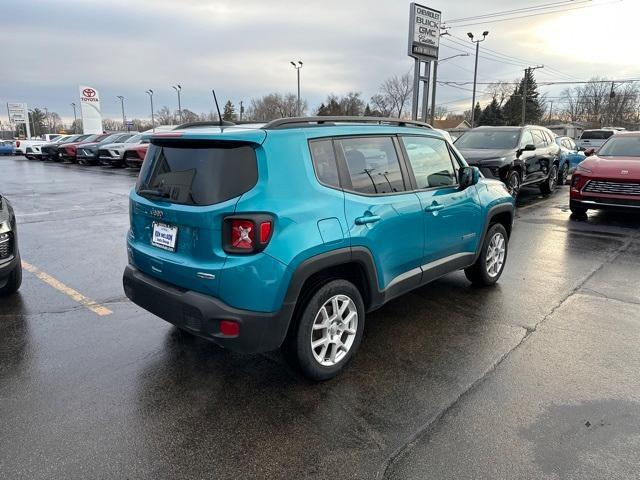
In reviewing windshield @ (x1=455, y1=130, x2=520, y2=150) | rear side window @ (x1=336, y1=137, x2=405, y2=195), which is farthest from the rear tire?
windshield @ (x1=455, y1=130, x2=520, y2=150)

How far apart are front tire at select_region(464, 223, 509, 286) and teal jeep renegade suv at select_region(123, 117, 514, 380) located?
131cm

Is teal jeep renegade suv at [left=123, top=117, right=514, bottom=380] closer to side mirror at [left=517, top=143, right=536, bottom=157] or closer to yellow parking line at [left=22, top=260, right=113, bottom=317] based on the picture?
yellow parking line at [left=22, top=260, right=113, bottom=317]

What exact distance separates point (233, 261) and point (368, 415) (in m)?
1.30

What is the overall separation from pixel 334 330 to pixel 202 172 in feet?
4.75

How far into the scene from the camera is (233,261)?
285 cm

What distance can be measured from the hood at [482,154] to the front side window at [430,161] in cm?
618

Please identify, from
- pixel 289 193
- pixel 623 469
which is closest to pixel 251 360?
pixel 289 193

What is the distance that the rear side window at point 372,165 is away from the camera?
3449 millimetres

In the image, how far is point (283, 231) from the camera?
114 inches

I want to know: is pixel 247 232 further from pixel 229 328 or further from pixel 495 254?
pixel 495 254

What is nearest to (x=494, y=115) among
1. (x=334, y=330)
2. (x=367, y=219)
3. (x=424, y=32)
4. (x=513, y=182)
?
(x=424, y=32)

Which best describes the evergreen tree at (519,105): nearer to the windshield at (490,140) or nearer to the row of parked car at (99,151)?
the row of parked car at (99,151)

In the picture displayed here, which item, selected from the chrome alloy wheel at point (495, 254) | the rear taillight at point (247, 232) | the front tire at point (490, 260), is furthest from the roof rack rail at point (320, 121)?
the chrome alloy wheel at point (495, 254)

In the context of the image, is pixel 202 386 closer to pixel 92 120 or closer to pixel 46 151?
pixel 46 151
